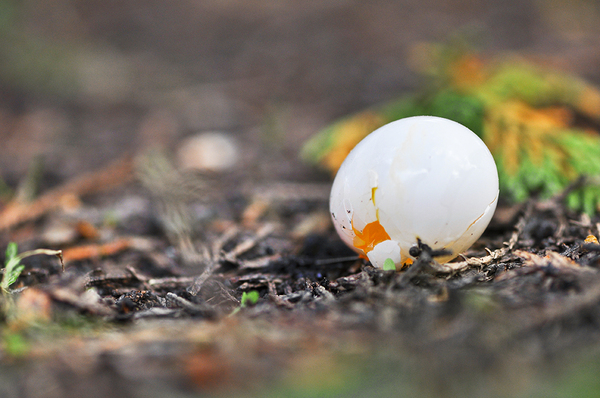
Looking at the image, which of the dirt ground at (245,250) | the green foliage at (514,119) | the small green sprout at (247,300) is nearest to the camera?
the dirt ground at (245,250)

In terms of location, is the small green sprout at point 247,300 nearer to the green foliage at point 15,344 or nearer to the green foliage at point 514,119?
the green foliage at point 15,344

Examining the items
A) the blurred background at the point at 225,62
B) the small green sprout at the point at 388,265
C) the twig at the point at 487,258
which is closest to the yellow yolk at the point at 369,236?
the small green sprout at the point at 388,265

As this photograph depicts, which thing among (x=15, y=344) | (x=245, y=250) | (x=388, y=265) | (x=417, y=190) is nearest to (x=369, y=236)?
(x=388, y=265)

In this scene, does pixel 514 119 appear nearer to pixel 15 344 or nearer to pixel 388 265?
pixel 388 265

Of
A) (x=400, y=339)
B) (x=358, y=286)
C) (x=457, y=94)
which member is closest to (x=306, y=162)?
(x=457, y=94)

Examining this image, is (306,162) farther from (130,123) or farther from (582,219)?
(130,123)

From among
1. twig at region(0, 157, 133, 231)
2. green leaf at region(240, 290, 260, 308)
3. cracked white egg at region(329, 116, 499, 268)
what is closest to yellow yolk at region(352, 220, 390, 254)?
cracked white egg at region(329, 116, 499, 268)

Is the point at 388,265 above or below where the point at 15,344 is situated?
below
